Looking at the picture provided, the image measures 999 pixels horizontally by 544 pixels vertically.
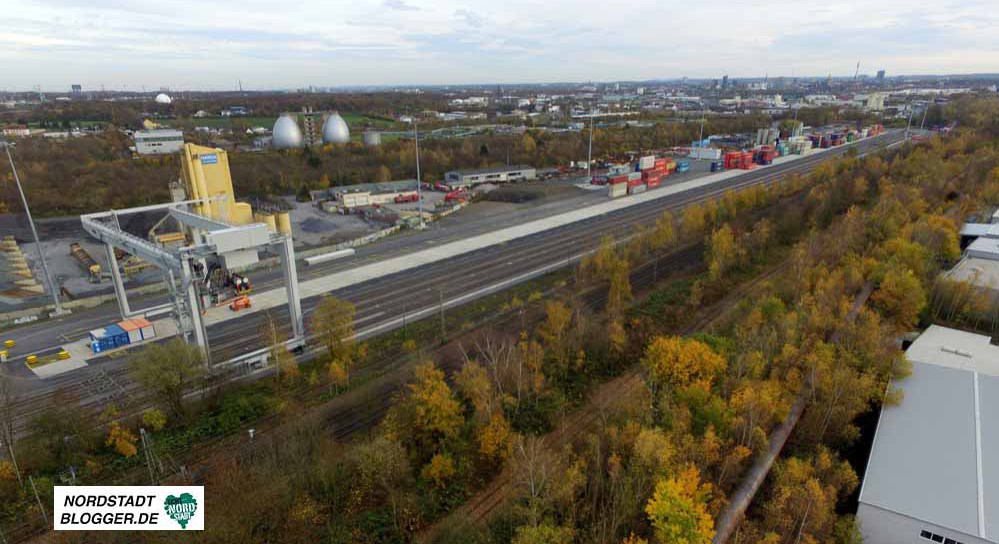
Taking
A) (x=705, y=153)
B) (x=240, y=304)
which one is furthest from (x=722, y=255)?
(x=705, y=153)

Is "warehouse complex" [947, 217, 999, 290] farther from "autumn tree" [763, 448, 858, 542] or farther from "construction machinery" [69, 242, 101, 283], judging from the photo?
"construction machinery" [69, 242, 101, 283]

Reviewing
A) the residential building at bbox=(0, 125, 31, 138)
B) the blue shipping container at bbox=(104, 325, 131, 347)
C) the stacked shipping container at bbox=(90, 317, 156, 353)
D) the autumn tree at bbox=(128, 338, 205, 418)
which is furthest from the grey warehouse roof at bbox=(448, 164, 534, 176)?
the residential building at bbox=(0, 125, 31, 138)

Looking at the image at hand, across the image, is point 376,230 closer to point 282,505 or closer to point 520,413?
point 520,413

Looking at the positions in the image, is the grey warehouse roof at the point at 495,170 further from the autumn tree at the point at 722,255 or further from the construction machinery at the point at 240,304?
the construction machinery at the point at 240,304

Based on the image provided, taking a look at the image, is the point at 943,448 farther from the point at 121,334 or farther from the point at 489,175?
the point at 489,175

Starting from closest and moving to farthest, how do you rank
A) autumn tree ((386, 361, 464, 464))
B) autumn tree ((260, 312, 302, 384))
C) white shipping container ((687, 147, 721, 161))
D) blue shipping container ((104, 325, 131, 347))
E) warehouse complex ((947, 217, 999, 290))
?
autumn tree ((386, 361, 464, 464)) → autumn tree ((260, 312, 302, 384)) → blue shipping container ((104, 325, 131, 347)) → warehouse complex ((947, 217, 999, 290)) → white shipping container ((687, 147, 721, 161))

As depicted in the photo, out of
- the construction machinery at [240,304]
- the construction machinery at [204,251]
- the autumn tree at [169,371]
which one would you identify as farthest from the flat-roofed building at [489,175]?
the autumn tree at [169,371]

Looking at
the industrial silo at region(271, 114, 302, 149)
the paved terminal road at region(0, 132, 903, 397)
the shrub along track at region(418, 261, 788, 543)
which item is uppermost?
the industrial silo at region(271, 114, 302, 149)
